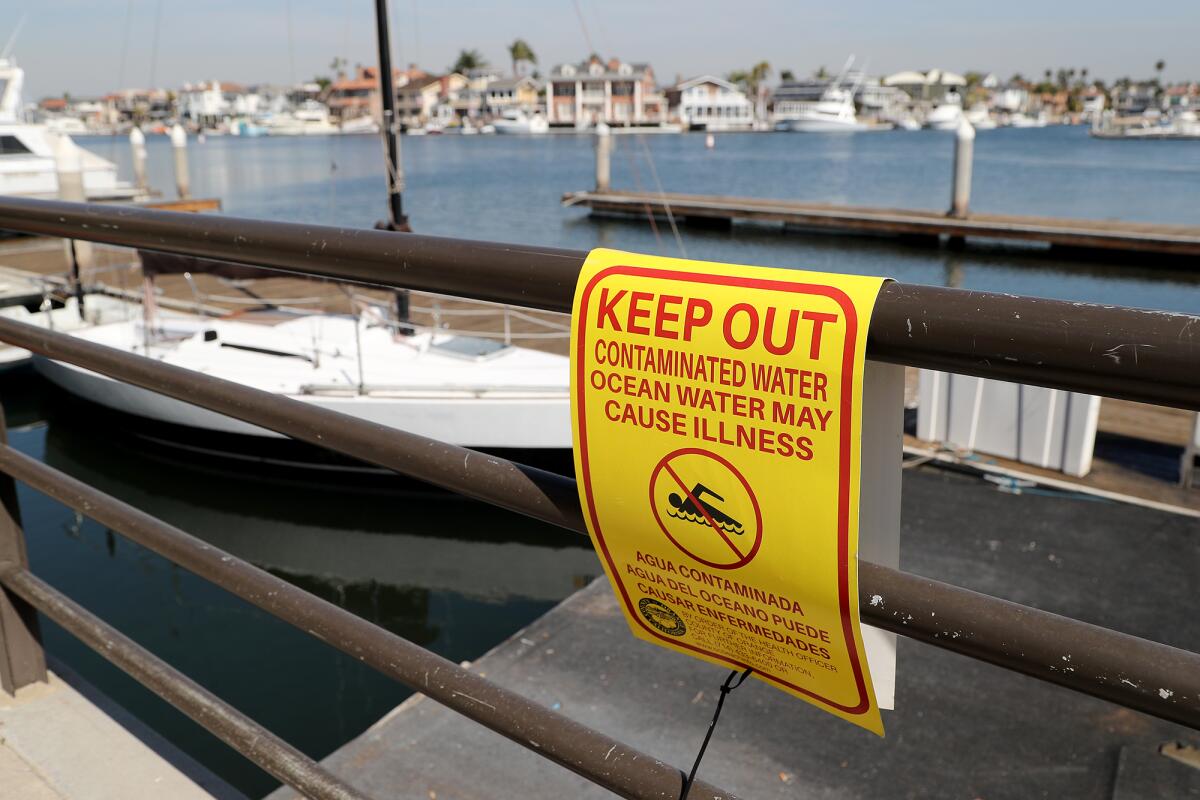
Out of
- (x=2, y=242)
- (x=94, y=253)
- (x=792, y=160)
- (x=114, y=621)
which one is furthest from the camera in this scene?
(x=792, y=160)

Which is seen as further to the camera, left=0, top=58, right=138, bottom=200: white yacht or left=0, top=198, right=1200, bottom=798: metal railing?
left=0, top=58, right=138, bottom=200: white yacht

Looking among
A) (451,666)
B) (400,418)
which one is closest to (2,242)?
(400,418)

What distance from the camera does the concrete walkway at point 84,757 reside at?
7.47 ft

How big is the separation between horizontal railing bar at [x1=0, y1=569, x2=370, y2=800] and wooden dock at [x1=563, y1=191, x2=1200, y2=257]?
1814 cm

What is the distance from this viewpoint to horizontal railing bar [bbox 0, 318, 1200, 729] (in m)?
0.82

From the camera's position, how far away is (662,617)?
3.69 feet

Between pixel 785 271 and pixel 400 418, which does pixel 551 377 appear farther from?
pixel 785 271

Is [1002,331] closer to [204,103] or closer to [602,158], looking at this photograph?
[602,158]

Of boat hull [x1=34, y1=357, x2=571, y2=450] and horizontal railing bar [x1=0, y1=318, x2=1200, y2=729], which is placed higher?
horizontal railing bar [x1=0, y1=318, x2=1200, y2=729]

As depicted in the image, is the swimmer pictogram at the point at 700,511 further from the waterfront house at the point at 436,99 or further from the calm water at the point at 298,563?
the waterfront house at the point at 436,99

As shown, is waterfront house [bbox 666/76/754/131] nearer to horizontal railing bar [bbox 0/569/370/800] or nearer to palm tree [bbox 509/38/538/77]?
palm tree [bbox 509/38/538/77]

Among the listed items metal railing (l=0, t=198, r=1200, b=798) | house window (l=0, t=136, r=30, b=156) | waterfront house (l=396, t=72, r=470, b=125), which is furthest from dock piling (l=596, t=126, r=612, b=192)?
waterfront house (l=396, t=72, r=470, b=125)

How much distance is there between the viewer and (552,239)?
31.9 meters

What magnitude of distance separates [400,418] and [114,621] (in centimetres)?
301
